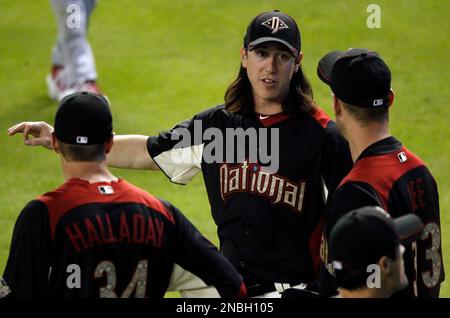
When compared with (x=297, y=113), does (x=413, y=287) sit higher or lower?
lower

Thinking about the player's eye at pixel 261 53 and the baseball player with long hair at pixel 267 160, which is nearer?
the baseball player with long hair at pixel 267 160

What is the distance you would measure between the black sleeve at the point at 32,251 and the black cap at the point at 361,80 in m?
1.64

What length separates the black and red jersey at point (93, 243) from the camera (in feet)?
15.4

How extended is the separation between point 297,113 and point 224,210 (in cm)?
68

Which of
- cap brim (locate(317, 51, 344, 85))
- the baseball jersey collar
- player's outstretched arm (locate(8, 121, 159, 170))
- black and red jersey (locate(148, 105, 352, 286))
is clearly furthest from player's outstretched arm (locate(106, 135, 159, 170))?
the baseball jersey collar

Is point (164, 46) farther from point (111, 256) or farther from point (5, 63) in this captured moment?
point (111, 256)

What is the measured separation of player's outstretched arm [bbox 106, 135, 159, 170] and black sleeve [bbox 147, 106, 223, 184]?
0.05 meters

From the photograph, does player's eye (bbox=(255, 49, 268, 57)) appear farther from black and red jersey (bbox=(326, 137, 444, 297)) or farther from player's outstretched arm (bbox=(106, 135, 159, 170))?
black and red jersey (bbox=(326, 137, 444, 297))

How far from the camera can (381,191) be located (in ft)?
16.9

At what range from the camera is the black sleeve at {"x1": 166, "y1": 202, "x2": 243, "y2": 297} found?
4922mm

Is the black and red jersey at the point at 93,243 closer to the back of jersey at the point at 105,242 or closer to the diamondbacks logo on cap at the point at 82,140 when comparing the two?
the back of jersey at the point at 105,242

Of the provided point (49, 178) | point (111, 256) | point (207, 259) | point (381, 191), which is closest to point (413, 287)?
point (381, 191)

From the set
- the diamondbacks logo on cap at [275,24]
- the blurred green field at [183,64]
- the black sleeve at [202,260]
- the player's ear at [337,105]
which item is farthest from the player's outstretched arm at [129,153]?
the blurred green field at [183,64]

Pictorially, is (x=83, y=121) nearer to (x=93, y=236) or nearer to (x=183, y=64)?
(x=93, y=236)
